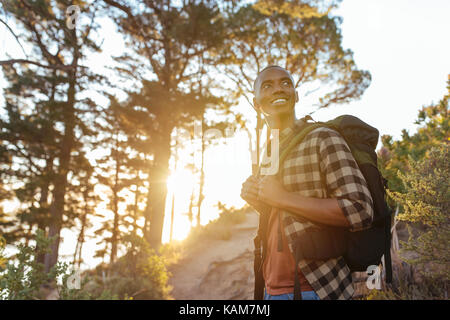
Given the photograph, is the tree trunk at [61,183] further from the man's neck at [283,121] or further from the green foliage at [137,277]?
the man's neck at [283,121]

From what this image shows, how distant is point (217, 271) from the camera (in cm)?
1115

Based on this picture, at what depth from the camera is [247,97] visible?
15.9 m

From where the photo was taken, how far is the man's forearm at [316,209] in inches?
47.4

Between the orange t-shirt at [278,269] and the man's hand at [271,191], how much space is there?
204 millimetres

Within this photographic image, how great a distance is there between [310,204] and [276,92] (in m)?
0.69

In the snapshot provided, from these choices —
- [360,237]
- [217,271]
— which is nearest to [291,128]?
[360,237]

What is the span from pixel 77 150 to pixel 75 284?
12.9 meters

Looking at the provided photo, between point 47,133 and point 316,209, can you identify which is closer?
point 316,209

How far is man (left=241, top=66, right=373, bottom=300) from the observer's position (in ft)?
3.94

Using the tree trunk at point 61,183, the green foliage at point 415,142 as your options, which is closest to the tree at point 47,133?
the tree trunk at point 61,183

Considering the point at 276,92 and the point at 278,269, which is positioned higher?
the point at 276,92

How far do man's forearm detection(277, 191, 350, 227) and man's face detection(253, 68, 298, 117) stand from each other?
0.56 meters

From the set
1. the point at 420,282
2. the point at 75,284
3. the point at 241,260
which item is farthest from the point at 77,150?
the point at 420,282

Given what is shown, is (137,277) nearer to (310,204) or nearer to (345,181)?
(310,204)
